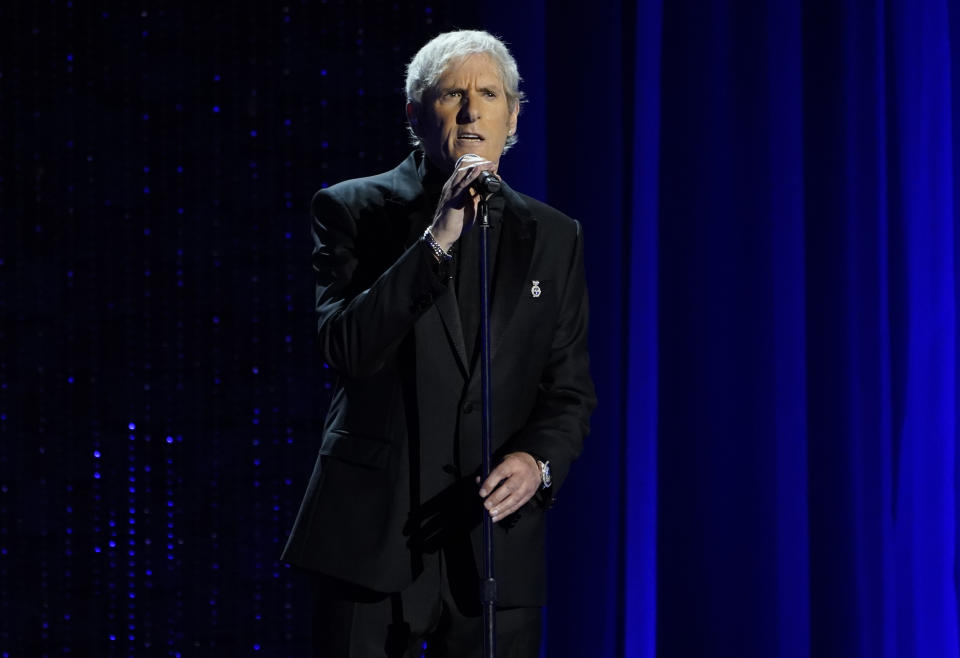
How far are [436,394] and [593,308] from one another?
46.0 inches

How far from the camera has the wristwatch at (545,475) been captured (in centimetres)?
143

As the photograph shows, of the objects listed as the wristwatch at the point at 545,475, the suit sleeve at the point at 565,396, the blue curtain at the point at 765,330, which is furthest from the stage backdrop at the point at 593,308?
the wristwatch at the point at 545,475

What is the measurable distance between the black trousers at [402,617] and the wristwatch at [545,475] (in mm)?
169

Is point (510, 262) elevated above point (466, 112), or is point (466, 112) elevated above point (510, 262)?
point (466, 112)

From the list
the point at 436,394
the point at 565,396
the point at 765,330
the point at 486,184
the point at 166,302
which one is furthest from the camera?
the point at 166,302

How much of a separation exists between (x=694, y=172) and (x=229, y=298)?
1222mm

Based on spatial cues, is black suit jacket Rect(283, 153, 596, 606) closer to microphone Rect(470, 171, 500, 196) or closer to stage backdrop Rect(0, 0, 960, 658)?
microphone Rect(470, 171, 500, 196)

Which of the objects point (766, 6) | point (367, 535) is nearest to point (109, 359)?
point (367, 535)

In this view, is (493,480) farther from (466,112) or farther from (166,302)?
(166,302)

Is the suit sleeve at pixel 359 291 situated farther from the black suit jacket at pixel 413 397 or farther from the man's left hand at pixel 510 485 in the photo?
the man's left hand at pixel 510 485

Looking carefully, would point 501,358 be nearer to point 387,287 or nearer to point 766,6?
point 387,287

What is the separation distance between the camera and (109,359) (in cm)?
268

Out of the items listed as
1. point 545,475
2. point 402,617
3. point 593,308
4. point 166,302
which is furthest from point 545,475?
point 166,302

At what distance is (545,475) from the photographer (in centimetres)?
145
